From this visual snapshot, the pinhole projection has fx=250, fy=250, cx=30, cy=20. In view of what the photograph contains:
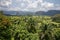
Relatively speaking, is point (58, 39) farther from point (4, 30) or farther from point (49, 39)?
point (4, 30)

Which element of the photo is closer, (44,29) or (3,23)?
(3,23)

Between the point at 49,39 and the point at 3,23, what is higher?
the point at 3,23

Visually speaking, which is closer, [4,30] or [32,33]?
[4,30]

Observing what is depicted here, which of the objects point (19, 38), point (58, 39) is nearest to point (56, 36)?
point (58, 39)

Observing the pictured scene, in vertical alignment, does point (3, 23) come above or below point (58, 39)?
above

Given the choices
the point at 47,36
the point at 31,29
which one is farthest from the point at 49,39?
the point at 31,29

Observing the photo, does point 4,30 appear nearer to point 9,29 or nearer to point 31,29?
point 9,29

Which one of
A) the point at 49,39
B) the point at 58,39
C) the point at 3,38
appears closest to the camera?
the point at 3,38

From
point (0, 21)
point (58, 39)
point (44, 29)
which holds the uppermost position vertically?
point (0, 21)

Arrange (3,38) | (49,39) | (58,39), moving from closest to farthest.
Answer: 1. (3,38)
2. (49,39)
3. (58,39)
